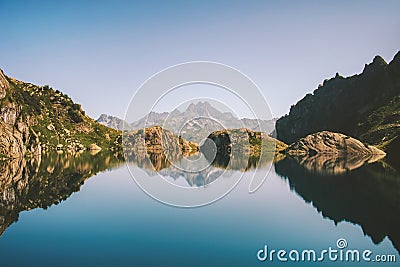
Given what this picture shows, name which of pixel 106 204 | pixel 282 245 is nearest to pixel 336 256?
pixel 282 245

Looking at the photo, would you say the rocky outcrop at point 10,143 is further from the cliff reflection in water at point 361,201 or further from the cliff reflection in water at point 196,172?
the cliff reflection in water at point 361,201

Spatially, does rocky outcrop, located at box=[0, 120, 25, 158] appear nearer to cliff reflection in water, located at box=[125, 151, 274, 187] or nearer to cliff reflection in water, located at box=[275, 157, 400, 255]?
cliff reflection in water, located at box=[125, 151, 274, 187]

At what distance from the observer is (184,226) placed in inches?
1385

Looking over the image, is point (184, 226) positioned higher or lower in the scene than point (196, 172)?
lower

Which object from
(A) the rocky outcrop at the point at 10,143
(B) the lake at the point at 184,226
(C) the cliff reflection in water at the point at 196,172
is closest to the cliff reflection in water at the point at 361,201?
(B) the lake at the point at 184,226

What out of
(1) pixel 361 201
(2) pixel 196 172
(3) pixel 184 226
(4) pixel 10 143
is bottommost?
(3) pixel 184 226

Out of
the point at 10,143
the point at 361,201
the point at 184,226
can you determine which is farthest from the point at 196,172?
the point at 10,143

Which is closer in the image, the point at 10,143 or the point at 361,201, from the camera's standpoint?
the point at 361,201

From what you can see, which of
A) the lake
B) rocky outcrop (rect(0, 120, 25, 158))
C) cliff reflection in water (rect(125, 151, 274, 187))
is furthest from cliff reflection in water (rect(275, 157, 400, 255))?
rocky outcrop (rect(0, 120, 25, 158))

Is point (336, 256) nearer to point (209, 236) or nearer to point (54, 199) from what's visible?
point (209, 236)

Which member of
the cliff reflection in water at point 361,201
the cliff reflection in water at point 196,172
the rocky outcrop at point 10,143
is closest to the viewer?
the cliff reflection in water at point 361,201

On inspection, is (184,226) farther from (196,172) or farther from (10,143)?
(10,143)

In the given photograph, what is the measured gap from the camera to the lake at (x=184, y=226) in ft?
85.8

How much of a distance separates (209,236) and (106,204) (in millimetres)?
22193
